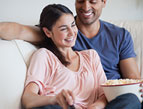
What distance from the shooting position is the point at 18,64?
1386mm

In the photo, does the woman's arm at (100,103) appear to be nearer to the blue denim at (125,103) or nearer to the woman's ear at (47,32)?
the blue denim at (125,103)

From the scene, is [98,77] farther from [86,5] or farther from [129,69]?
[86,5]

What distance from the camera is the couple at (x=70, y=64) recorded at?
133 cm

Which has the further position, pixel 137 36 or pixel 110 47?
pixel 137 36

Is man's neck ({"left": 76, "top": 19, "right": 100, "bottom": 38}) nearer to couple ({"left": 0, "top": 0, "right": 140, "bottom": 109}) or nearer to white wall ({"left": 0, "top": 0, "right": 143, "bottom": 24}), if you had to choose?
couple ({"left": 0, "top": 0, "right": 140, "bottom": 109})

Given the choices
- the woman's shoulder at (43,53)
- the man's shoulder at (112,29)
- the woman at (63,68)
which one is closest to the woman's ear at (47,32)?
the woman at (63,68)

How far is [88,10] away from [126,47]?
0.34 m

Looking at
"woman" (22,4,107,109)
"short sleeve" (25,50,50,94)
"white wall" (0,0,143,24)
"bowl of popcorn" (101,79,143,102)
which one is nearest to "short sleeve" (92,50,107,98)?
"woman" (22,4,107,109)

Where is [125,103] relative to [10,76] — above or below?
below

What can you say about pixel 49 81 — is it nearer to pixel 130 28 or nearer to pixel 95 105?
pixel 95 105

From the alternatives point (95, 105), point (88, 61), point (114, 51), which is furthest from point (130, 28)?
point (95, 105)

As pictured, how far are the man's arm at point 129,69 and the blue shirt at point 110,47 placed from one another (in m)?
0.03

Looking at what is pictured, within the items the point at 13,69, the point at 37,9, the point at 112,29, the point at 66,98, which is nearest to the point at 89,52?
the point at 112,29

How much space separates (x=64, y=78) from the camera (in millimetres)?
1388
